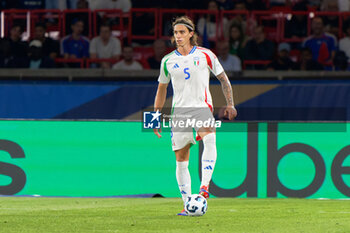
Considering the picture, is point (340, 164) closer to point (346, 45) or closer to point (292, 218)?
point (292, 218)

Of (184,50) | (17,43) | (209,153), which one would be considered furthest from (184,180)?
(17,43)

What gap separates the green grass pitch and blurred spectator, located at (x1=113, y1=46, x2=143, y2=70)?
570 cm

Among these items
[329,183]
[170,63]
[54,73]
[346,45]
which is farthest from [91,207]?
[346,45]

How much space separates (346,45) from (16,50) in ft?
24.6

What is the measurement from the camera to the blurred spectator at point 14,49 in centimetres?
1691

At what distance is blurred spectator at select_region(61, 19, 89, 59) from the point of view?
1764cm

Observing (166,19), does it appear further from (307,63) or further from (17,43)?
(307,63)

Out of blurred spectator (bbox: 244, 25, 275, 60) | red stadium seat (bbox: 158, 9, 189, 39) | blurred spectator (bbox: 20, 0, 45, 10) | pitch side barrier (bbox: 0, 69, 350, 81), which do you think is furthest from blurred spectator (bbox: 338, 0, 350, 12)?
blurred spectator (bbox: 20, 0, 45, 10)

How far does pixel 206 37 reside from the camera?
17.5m

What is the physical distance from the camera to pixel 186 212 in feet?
28.0

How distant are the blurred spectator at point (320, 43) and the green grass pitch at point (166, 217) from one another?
6729mm

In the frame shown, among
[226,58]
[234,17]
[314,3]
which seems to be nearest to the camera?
[226,58]

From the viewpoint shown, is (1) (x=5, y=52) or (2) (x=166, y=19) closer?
(1) (x=5, y=52)

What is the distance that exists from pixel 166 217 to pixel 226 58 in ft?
27.2
